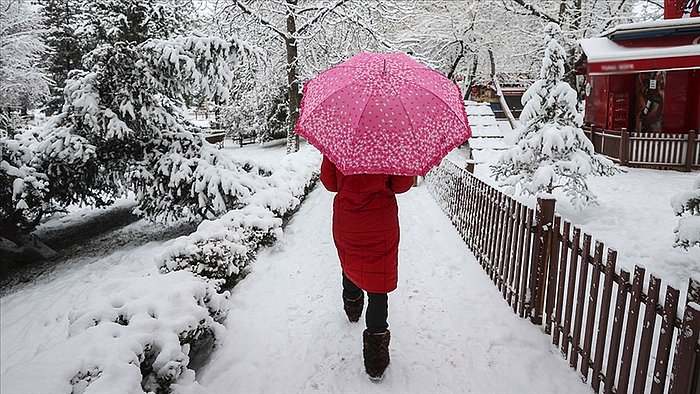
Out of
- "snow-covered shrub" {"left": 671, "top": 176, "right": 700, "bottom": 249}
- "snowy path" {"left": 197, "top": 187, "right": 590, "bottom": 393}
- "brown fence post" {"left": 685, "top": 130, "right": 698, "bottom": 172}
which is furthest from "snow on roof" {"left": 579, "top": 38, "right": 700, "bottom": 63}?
"snowy path" {"left": 197, "top": 187, "right": 590, "bottom": 393}

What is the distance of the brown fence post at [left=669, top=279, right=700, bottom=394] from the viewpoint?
81.0 inches

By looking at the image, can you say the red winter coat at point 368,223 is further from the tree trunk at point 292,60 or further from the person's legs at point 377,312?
the tree trunk at point 292,60

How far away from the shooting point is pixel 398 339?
146 inches

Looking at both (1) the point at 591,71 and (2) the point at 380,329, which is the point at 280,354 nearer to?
(2) the point at 380,329

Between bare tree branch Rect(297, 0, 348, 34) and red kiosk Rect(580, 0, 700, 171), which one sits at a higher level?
bare tree branch Rect(297, 0, 348, 34)

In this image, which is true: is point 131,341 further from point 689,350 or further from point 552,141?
point 552,141

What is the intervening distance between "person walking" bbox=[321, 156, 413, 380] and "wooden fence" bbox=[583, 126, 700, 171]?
13.0m

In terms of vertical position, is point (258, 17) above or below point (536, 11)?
below

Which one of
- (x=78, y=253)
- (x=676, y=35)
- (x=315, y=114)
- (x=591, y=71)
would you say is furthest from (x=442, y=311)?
(x=676, y=35)

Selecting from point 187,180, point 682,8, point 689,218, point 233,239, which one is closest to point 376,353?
point 233,239

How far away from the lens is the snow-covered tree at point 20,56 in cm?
2453

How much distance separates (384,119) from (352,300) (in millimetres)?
1876

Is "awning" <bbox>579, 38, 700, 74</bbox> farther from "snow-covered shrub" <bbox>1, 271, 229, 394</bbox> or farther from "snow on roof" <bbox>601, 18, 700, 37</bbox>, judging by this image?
"snow-covered shrub" <bbox>1, 271, 229, 394</bbox>

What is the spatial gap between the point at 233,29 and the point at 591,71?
1203 centimetres
